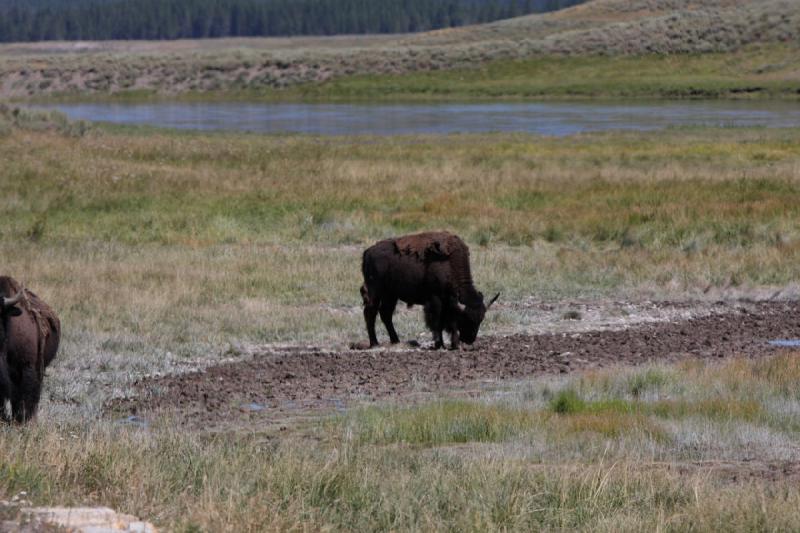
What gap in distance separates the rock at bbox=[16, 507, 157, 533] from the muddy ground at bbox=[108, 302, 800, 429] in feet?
13.7

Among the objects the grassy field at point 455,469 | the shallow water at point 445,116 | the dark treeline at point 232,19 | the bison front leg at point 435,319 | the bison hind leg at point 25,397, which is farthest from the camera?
the dark treeline at point 232,19

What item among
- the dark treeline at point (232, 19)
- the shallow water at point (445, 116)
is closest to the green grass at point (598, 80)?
the shallow water at point (445, 116)

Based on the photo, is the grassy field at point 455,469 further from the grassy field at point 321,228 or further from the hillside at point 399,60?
the hillside at point 399,60

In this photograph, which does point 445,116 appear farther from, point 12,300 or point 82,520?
point 82,520

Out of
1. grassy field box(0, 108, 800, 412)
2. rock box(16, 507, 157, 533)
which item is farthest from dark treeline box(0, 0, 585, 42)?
rock box(16, 507, 157, 533)

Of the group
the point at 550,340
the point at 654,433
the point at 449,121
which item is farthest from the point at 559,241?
the point at 449,121

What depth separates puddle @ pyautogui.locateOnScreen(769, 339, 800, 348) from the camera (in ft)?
46.6

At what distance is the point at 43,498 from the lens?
648 cm

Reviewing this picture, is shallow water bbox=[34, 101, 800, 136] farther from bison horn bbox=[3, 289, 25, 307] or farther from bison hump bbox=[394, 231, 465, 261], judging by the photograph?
bison horn bbox=[3, 289, 25, 307]

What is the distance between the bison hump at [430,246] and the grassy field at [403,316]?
1.47m

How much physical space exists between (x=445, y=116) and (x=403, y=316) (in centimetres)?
4672

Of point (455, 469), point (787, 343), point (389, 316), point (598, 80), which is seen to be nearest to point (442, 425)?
point (455, 469)

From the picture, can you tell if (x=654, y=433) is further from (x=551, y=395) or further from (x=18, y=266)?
(x=18, y=266)

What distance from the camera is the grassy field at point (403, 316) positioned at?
7.05 meters
